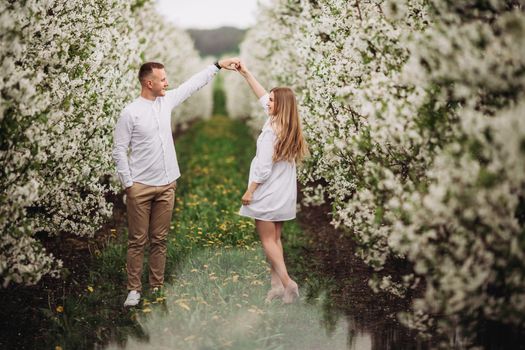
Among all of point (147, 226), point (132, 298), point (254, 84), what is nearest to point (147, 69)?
point (254, 84)

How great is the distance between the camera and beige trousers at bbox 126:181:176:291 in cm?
599

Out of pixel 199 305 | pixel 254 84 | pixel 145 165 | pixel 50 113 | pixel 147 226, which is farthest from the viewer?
pixel 254 84

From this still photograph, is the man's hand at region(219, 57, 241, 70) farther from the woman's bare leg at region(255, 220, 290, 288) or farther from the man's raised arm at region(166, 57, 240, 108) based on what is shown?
the woman's bare leg at region(255, 220, 290, 288)

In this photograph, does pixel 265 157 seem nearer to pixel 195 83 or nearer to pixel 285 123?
pixel 285 123

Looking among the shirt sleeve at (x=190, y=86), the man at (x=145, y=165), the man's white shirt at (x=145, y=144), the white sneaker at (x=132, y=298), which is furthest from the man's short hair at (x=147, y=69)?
the white sneaker at (x=132, y=298)

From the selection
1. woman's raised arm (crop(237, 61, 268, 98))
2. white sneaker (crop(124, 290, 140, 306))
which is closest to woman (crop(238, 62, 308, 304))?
woman's raised arm (crop(237, 61, 268, 98))

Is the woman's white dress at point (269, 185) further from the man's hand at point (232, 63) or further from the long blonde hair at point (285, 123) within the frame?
the man's hand at point (232, 63)

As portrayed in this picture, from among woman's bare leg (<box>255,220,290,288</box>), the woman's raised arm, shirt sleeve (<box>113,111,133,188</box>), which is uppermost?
the woman's raised arm

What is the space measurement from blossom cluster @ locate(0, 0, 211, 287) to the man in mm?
660

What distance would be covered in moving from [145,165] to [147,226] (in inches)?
27.8

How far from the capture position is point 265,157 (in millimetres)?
5922

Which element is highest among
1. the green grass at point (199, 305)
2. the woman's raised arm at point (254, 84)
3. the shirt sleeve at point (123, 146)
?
the woman's raised arm at point (254, 84)

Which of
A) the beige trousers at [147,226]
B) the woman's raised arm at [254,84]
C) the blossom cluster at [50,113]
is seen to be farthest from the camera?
the woman's raised arm at [254,84]

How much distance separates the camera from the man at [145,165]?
5.91m
